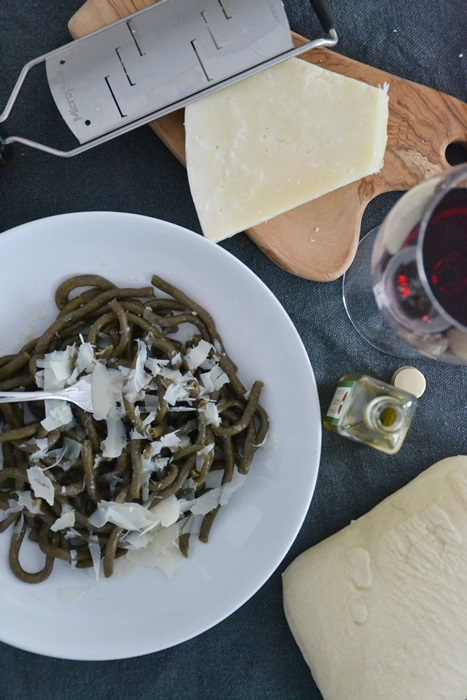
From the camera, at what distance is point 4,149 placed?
1346mm

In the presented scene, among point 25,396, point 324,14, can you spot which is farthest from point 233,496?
point 324,14

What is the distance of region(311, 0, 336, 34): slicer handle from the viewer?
4.35 ft

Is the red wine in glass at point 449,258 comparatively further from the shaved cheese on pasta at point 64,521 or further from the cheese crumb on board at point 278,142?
the shaved cheese on pasta at point 64,521

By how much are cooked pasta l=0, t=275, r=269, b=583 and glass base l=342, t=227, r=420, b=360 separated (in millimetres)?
322

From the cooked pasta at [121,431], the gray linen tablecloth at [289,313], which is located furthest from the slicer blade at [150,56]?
the cooked pasta at [121,431]

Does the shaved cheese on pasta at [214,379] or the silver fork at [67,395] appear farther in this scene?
the shaved cheese on pasta at [214,379]

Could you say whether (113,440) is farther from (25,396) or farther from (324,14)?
(324,14)

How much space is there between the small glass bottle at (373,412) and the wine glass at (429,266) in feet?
0.59

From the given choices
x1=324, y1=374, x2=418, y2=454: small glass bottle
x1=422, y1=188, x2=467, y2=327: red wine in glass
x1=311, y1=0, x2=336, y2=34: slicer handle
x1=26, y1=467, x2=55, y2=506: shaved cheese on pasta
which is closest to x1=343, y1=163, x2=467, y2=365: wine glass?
x1=422, y1=188, x2=467, y2=327: red wine in glass

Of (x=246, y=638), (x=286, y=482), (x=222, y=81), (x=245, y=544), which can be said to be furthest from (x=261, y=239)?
(x=246, y=638)

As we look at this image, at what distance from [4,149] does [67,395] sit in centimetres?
56

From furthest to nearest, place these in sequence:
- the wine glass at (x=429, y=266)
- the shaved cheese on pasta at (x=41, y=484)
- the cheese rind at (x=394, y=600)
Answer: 1. the cheese rind at (x=394, y=600)
2. the shaved cheese on pasta at (x=41, y=484)
3. the wine glass at (x=429, y=266)

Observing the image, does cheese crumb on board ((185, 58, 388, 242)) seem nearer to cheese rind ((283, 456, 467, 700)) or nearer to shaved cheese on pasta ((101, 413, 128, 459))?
shaved cheese on pasta ((101, 413, 128, 459))

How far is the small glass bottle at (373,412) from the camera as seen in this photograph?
1.34 metres
